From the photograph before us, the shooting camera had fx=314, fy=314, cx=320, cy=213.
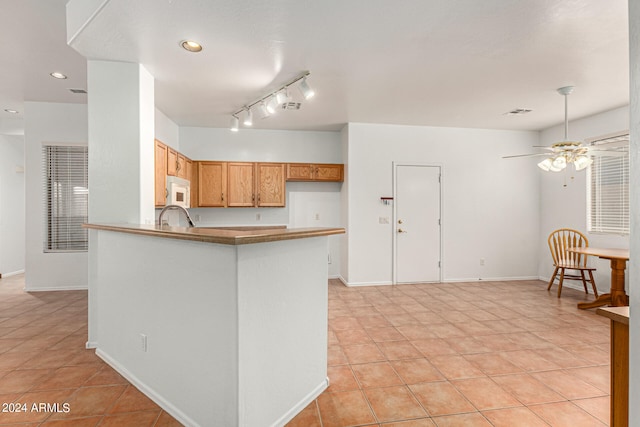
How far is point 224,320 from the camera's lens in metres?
1.57

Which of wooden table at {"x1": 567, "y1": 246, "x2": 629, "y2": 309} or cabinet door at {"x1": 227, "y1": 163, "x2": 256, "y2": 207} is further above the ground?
cabinet door at {"x1": 227, "y1": 163, "x2": 256, "y2": 207}

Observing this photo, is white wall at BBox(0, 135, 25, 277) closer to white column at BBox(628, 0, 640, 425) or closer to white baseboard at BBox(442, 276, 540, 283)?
white baseboard at BBox(442, 276, 540, 283)

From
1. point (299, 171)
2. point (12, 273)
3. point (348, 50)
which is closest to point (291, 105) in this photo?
point (299, 171)

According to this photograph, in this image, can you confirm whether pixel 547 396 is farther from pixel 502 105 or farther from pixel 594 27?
pixel 502 105

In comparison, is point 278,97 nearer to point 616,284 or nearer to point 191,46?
point 191,46

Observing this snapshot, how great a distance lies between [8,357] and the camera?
2.56 m

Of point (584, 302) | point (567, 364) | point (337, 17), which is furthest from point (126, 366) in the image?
point (584, 302)

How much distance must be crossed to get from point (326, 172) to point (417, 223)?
176 centimetres

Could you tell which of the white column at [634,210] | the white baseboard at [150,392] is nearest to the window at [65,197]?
the white baseboard at [150,392]

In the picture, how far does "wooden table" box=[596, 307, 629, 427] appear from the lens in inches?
49.3

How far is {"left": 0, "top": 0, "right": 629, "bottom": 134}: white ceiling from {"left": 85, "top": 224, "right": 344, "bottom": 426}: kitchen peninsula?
1508mm

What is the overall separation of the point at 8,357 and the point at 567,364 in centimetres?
454

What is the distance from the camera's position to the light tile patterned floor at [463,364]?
6.29 feet

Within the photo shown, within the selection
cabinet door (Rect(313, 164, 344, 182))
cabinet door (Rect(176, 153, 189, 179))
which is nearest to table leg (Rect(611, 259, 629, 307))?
cabinet door (Rect(313, 164, 344, 182))
